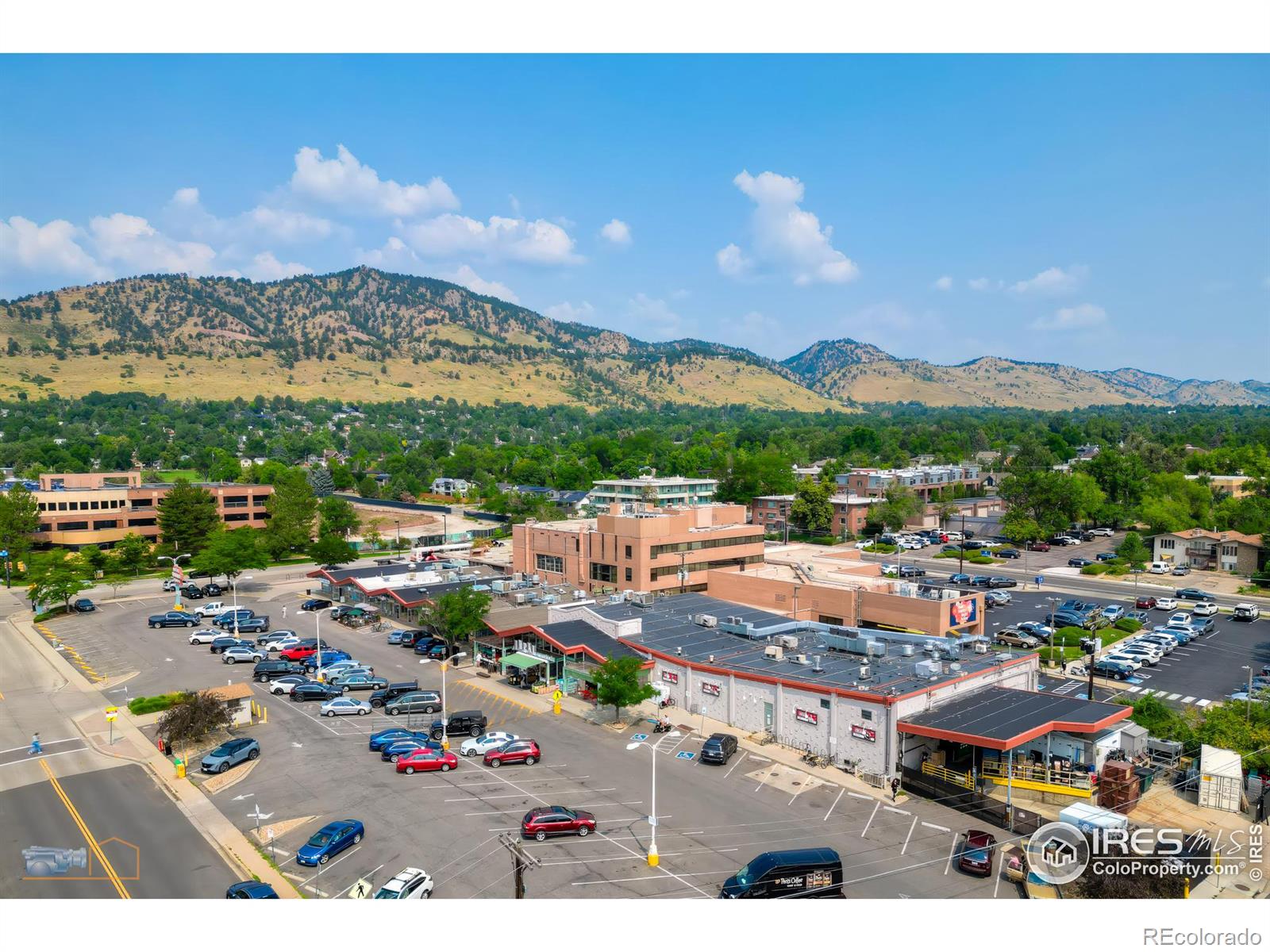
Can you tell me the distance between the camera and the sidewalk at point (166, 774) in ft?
78.2

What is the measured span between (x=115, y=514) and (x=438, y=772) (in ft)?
228

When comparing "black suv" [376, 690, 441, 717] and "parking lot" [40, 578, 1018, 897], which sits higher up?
"black suv" [376, 690, 441, 717]

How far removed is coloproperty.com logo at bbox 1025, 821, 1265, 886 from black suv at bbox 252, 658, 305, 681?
36.8 metres

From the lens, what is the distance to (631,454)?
170 m

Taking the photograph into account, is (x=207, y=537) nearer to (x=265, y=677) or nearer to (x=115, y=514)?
(x=115, y=514)

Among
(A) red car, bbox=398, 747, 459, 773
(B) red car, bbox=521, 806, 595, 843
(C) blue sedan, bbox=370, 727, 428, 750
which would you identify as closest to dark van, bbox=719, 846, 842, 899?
(B) red car, bbox=521, 806, 595, 843

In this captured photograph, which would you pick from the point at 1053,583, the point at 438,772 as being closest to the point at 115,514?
the point at 438,772

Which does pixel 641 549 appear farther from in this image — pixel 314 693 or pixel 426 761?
pixel 426 761

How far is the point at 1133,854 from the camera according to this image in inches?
864

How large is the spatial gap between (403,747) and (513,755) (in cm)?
457

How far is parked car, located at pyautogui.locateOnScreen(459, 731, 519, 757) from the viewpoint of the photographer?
3256 centimetres

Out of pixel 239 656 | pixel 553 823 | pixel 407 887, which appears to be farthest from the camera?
pixel 239 656

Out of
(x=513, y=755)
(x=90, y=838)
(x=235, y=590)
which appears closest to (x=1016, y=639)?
(x=513, y=755)

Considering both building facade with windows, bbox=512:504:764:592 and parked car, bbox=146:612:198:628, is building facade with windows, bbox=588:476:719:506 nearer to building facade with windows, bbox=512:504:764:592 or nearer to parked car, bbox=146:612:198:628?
building facade with windows, bbox=512:504:764:592
